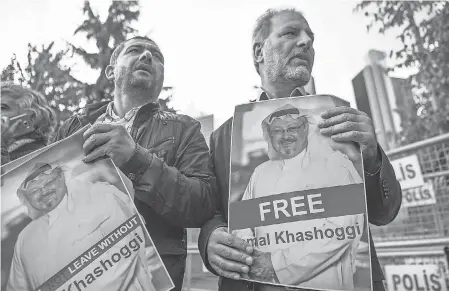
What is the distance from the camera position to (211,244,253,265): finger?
0.91 meters

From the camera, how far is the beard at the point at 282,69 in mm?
1210

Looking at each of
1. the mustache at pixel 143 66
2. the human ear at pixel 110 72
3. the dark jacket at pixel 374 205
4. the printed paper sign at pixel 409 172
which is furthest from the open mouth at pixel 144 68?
the printed paper sign at pixel 409 172

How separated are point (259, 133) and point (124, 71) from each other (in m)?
0.64

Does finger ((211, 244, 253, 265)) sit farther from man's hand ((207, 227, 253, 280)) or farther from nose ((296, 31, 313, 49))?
nose ((296, 31, 313, 49))

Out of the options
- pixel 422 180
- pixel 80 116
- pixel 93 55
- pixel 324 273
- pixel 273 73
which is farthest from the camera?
pixel 93 55

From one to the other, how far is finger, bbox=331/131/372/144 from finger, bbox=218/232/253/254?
1.10 feet

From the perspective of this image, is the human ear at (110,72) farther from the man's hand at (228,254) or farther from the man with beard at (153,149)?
the man's hand at (228,254)

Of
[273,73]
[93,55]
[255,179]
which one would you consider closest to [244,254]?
[255,179]

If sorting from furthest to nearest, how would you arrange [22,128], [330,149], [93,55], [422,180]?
[93,55]
[422,180]
[22,128]
[330,149]

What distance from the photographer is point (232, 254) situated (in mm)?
941

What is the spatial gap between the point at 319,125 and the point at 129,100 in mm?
737

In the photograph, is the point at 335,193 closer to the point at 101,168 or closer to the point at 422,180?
the point at 101,168

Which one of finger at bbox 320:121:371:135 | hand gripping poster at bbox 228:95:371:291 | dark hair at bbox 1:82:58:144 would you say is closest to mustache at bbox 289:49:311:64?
hand gripping poster at bbox 228:95:371:291

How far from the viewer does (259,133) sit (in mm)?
1028
